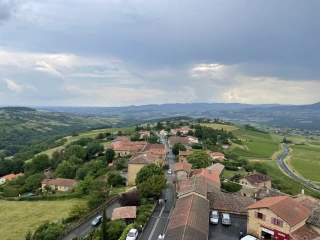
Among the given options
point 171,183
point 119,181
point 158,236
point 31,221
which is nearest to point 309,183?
point 171,183

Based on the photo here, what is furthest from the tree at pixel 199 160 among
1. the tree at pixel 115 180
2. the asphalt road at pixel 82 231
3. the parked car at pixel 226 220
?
the parked car at pixel 226 220

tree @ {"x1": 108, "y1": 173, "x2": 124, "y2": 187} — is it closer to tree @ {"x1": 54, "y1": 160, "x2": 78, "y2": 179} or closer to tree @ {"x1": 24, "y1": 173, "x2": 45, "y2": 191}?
tree @ {"x1": 54, "y1": 160, "x2": 78, "y2": 179}

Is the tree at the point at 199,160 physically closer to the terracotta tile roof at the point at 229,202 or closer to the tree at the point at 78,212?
the terracotta tile roof at the point at 229,202

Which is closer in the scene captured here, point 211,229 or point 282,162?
point 211,229

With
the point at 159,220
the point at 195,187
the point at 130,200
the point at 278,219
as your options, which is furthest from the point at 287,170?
the point at 278,219

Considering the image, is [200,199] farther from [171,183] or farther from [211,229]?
[171,183]
